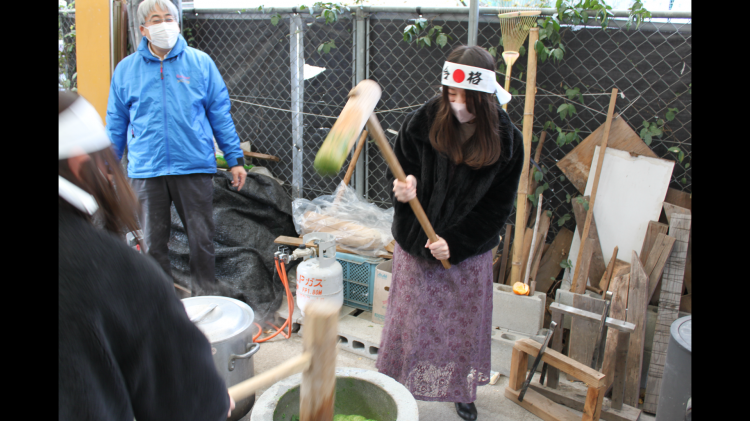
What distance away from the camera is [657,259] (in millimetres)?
3053

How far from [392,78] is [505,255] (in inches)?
75.6

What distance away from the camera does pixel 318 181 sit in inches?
187

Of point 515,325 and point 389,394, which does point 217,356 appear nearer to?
point 389,394

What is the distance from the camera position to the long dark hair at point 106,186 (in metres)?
0.78

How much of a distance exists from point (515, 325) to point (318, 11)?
3.29m

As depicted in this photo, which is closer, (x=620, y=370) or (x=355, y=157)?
(x=620, y=370)

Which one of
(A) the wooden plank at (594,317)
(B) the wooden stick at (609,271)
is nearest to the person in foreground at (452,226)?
(A) the wooden plank at (594,317)

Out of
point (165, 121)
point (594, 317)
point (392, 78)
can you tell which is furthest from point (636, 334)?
point (165, 121)

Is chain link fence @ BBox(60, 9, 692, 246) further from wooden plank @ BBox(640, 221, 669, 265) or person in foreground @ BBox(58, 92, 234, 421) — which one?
person in foreground @ BBox(58, 92, 234, 421)

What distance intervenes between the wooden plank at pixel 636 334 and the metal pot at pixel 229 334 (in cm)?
236

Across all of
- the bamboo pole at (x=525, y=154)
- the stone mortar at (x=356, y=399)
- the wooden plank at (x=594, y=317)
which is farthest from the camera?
the bamboo pole at (x=525, y=154)

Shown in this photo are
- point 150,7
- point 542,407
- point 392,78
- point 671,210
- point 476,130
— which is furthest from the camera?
point 392,78

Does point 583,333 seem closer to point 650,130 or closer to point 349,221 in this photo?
point 650,130

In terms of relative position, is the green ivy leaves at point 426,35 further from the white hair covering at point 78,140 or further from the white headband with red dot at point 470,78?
the white hair covering at point 78,140
